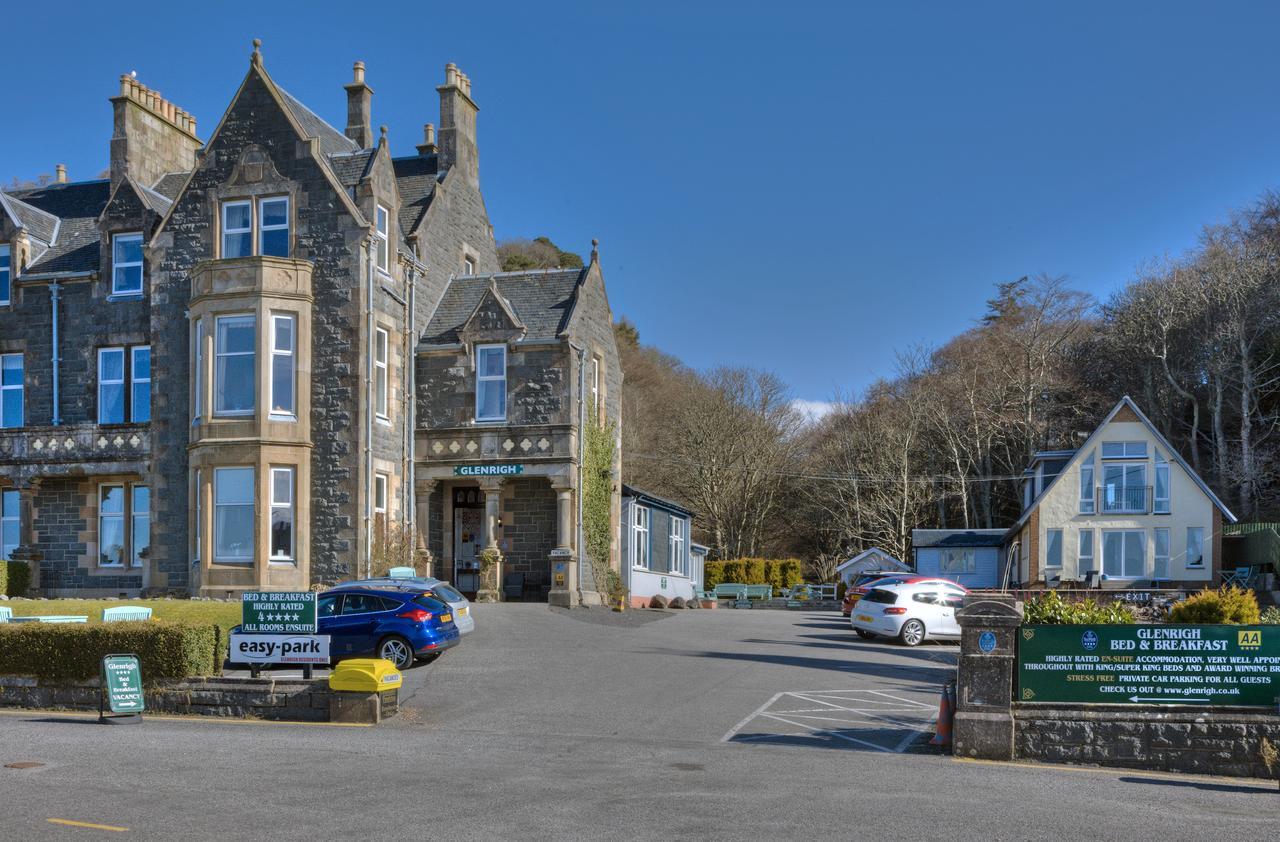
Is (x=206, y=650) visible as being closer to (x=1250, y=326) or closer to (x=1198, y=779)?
(x=1198, y=779)

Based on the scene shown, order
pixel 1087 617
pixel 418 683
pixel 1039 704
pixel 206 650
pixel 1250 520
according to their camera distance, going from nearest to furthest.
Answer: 1. pixel 1039 704
2. pixel 1087 617
3. pixel 206 650
4. pixel 418 683
5. pixel 1250 520

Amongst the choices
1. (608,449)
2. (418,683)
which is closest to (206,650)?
(418,683)

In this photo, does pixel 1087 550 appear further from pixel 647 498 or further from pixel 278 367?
pixel 278 367

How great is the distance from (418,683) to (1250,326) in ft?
138

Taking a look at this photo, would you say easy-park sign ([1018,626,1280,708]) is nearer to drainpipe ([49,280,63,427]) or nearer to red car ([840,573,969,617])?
red car ([840,573,969,617])

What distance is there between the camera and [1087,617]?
1462 cm

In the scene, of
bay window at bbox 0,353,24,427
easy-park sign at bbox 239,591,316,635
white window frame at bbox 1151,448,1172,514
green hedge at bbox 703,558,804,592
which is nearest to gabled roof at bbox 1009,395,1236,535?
white window frame at bbox 1151,448,1172,514

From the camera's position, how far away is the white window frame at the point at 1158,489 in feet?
142

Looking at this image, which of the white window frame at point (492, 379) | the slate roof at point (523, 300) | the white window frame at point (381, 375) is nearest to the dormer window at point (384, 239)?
the white window frame at point (381, 375)

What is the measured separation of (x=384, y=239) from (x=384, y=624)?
44.9 ft

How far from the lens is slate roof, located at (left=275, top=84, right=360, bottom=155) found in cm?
3184

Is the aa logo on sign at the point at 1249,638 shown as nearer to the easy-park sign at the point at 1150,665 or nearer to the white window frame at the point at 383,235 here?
the easy-park sign at the point at 1150,665

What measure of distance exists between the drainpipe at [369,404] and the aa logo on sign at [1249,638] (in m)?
20.2

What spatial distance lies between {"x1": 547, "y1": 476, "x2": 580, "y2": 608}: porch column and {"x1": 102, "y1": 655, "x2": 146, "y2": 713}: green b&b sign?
53.3 feet
